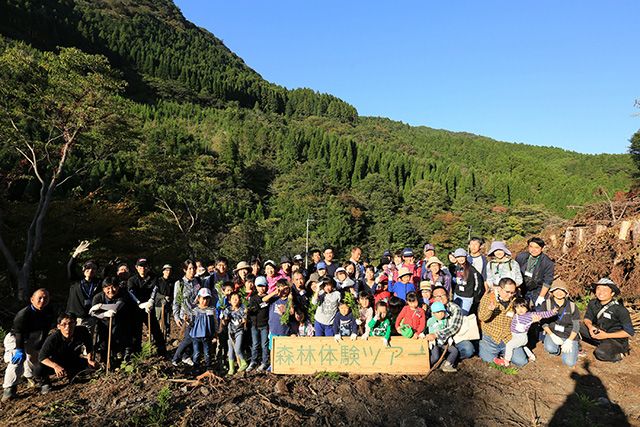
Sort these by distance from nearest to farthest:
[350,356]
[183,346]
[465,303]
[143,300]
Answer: [350,356] → [183,346] → [465,303] → [143,300]

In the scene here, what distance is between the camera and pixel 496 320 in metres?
5.01

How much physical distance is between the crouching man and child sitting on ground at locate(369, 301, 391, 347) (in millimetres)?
3808

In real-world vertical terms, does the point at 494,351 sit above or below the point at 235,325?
below

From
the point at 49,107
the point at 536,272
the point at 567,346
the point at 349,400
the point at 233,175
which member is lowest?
the point at 349,400

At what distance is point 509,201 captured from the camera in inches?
2606

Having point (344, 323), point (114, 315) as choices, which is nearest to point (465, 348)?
point (344, 323)

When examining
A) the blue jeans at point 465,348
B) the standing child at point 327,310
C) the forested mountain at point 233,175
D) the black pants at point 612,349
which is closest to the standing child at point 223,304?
the standing child at point 327,310

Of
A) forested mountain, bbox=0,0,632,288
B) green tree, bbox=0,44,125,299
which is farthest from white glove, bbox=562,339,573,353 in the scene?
green tree, bbox=0,44,125,299

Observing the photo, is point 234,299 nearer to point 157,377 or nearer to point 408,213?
point 157,377

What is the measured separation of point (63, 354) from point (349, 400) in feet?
12.0

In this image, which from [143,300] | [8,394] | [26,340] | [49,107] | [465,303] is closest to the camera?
[8,394]

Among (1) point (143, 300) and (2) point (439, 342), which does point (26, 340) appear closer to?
(1) point (143, 300)

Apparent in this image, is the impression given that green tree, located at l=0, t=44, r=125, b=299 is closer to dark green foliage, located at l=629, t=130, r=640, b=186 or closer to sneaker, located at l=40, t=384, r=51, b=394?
sneaker, located at l=40, t=384, r=51, b=394

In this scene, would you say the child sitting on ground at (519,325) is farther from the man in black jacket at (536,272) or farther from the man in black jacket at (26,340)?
the man in black jacket at (26,340)
